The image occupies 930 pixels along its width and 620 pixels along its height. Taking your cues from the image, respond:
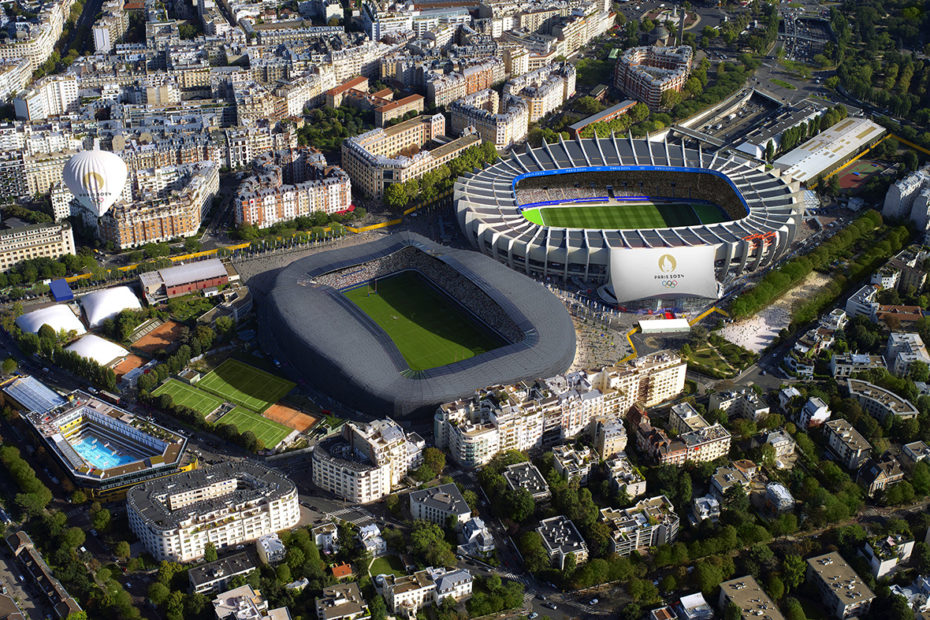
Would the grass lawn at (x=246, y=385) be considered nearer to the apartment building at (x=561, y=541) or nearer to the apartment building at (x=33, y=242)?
the apartment building at (x=33, y=242)

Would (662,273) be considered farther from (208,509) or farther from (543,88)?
(208,509)

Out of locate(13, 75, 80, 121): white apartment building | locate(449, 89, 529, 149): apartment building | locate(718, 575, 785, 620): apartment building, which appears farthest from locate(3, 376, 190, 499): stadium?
locate(449, 89, 529, 149): apartment building

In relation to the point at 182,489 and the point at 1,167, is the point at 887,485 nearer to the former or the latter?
the point at 182,489

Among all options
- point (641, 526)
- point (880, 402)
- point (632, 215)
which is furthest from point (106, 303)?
point (880, 402)

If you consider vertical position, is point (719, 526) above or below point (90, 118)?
below

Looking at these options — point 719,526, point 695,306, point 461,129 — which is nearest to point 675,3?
point 461,129

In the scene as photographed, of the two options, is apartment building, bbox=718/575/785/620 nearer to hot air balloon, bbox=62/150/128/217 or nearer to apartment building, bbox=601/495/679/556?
apartment building, bbox=601/495/679/556
